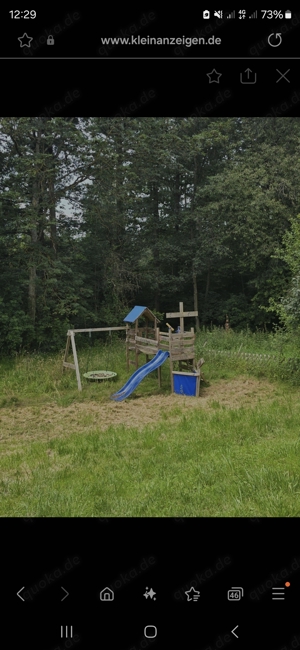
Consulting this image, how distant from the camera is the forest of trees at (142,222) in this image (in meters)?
14.1

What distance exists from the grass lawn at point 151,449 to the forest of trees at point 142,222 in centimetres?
312

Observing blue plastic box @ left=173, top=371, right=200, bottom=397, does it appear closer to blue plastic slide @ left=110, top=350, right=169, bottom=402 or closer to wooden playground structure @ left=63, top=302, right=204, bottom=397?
wooden playground structure @ left=63, top=302, right=204, bottom=397

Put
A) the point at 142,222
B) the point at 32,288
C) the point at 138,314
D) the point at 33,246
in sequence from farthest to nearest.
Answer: the point at 142,222 < the point at 32,288 < the point at 33,246 < the point at 138,314

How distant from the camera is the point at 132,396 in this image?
9.35 metres

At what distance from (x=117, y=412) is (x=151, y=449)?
280 cm

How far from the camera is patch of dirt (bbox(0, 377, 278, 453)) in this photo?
686 cm

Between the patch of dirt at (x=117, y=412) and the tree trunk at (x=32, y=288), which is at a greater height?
the tree trunk at (x=32, y=288)

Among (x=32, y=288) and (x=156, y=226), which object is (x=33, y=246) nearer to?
(x=32, y=288)
